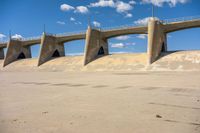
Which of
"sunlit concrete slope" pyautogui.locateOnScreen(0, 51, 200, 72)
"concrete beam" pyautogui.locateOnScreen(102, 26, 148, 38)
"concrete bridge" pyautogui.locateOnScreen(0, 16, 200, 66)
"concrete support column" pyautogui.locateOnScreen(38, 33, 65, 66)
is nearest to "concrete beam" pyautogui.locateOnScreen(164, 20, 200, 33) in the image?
"concrete bridge" pyautogui.locateOnScreen(0, 16, 200, 66)

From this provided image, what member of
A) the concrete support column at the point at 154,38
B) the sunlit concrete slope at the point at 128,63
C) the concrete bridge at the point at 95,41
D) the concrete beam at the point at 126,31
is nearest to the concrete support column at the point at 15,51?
the concrete bridge at the point at 95,41

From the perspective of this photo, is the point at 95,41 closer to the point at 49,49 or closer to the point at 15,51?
the point at 49,49

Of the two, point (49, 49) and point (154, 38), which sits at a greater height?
point (154, 38)

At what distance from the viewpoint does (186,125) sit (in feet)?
19.8

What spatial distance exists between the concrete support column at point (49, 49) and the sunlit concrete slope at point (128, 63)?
2.29 meters

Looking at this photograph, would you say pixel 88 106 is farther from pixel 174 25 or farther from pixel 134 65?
pixel 174 25

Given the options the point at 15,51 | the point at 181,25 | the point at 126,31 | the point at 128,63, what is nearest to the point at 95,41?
the point at 126,31

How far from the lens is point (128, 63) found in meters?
39.6

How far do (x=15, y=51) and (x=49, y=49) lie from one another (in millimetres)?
12333

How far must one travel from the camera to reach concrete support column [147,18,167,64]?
38.2m

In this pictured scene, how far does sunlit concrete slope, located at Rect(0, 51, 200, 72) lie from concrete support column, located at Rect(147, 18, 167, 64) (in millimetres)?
1125

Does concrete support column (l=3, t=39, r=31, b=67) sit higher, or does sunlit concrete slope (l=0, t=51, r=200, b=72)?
concrete support column (l=3, t=39, r=31, b=67)

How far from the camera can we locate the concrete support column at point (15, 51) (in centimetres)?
6050

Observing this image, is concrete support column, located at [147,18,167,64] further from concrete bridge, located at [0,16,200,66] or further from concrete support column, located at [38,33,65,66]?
concrete support column, located at [38,33,65,66]
